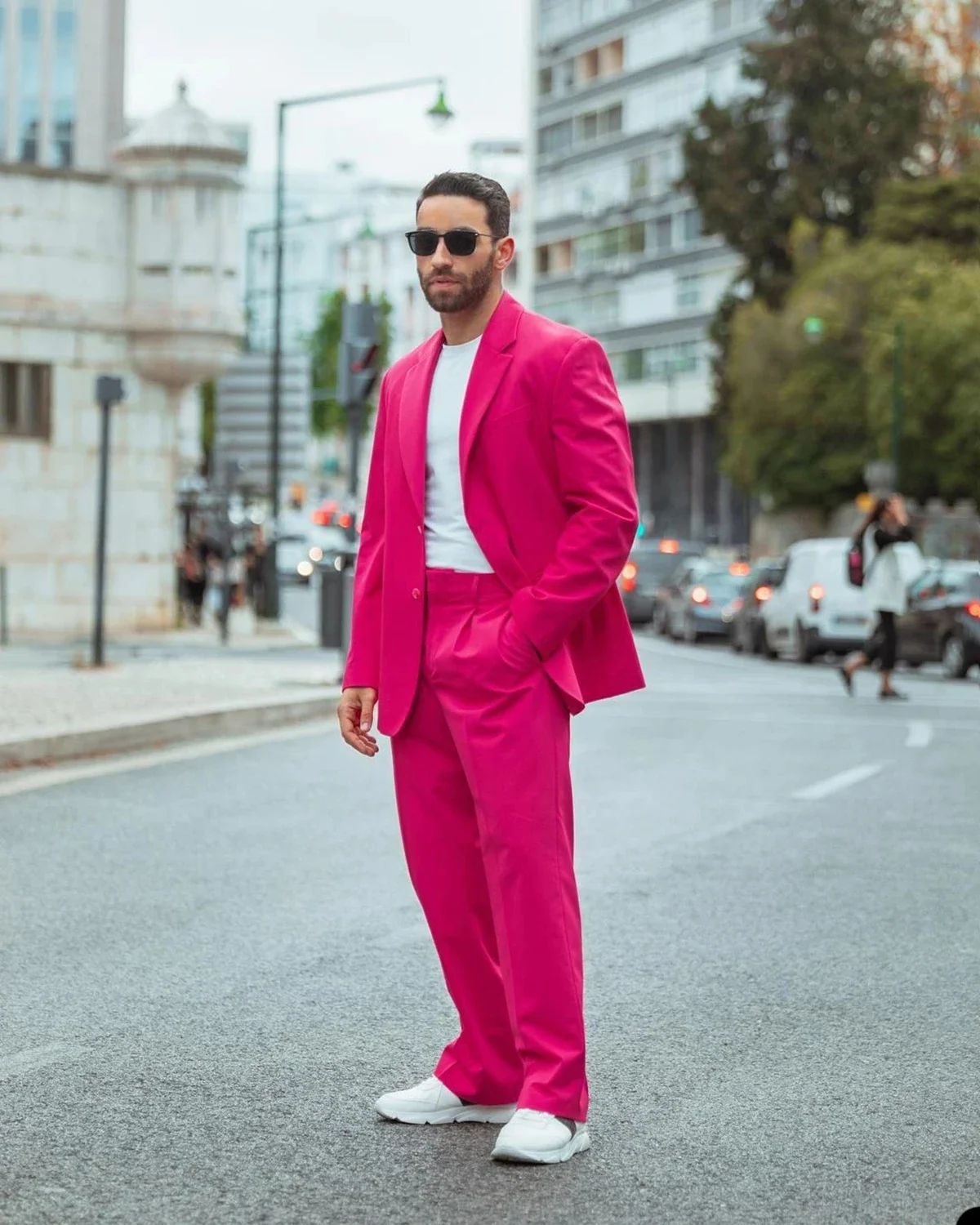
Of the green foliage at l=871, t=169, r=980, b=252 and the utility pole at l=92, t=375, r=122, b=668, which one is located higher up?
A: the green foliage at l=871, t=169, r=980, b=252

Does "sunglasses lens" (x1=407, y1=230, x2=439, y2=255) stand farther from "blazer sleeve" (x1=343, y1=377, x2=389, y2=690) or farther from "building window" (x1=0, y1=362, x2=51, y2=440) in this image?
"building window" (x1=0, y1=362, x2=51, y2=440)

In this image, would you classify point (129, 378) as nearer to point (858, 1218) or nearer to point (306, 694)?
point (306, 694)

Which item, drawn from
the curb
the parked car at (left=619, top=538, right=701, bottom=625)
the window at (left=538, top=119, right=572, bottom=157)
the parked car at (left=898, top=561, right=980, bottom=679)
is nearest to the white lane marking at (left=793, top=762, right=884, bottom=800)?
the curb

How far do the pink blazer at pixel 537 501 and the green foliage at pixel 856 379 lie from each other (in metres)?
49.6

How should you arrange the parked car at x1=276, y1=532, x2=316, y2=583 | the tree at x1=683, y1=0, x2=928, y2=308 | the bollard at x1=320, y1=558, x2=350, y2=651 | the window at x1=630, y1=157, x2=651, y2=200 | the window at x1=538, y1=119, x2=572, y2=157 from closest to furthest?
1. the bollard at x1=320, y1=558, x2=350, y2=651
2. the tree at x1=683, y1=0, x2=928, y2=308
3. the parked car at x1=276, y1=532, x2=316, y2=583
4. the window at x1=630, y1=157, x2=651, y2=200
5. the window at x1=538, y1=119, x2=572, y2=157

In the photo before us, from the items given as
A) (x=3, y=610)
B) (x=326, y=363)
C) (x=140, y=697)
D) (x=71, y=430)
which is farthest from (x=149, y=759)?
(x=326, y=363)

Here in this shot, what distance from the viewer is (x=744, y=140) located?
64.2 m

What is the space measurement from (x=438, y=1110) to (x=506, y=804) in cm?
73

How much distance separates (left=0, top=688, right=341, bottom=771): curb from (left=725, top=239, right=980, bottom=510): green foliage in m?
37.5

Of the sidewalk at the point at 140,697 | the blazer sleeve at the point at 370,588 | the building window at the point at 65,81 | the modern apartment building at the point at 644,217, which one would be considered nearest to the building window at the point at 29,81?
the building window at the point at 65,81

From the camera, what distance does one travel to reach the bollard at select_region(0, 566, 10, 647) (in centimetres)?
2841

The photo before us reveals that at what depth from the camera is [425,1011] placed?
655 centimetres

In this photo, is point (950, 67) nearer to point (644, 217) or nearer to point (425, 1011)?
point (644, 217)

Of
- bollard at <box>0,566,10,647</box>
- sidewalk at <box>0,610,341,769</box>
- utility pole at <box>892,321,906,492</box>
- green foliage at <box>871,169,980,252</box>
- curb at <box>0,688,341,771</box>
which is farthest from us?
green foliage at <box>871,169,980,252</box>
